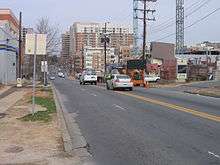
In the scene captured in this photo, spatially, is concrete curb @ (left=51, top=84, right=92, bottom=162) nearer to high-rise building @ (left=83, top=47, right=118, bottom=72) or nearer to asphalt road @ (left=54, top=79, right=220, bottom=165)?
asphalt road @ (left=54, top=79, right=220, bottom=165)

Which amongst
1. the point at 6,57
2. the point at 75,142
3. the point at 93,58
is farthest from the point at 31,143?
the point at 93,58

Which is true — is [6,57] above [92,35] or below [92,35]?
below

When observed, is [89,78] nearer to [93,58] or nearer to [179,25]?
[179,25]

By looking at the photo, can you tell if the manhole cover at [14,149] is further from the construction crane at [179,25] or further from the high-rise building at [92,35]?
the high-rise building at [92,35]

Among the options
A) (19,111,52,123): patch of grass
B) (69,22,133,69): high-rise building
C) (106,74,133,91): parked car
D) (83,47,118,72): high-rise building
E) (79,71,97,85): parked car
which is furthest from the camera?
(69,22,133,69): high-rise building

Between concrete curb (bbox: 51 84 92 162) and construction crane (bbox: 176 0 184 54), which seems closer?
concrete curb (bbox: 51 84 92 162)

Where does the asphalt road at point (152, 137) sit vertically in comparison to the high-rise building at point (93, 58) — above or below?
below

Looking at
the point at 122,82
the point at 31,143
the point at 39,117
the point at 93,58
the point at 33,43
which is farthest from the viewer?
the point at 93,58

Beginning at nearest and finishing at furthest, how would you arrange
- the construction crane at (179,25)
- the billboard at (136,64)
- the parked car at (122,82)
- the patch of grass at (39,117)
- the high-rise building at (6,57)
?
the patch of grass at (39,117) < the parked car at (122,82) < the billboard at (136,64) < the high-rise building at (6,57) < the construction crane at (179,25)

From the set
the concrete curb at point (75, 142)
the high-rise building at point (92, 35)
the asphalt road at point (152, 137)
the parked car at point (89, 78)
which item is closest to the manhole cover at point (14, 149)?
the concrete curb at point (75, 142)

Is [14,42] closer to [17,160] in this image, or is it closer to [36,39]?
[36,39]

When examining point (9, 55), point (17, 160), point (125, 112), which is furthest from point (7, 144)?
point (9, 55)

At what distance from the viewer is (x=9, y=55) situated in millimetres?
67688

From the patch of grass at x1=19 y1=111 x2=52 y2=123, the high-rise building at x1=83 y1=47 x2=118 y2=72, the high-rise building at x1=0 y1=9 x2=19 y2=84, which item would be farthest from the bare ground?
the high-rise building at x1=83 y1=47 x2=118 y2=72
